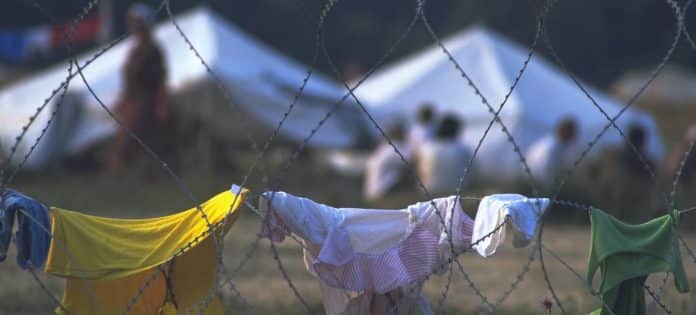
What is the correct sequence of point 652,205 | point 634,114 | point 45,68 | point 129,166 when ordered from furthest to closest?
1. point 45,68
2. point 634,114
3. point 129,166
4. point 652,205

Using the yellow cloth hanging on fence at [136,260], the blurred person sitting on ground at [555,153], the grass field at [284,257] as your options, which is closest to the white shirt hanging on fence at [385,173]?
the grass field at [284,257]

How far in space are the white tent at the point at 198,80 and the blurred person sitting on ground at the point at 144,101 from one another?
1.17 m

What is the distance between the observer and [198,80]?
11.7 m

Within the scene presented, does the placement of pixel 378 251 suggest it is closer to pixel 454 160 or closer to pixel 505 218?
pixel 505 218

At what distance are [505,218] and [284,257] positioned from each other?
3478 millimetres

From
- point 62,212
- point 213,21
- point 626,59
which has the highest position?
point 213,21

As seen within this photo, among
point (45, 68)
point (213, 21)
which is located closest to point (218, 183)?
point (213, 21)

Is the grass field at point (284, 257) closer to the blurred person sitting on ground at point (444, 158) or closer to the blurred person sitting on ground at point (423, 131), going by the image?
the blurred person sitting on ground at point (444, 158)

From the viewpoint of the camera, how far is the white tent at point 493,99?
12.4 meters

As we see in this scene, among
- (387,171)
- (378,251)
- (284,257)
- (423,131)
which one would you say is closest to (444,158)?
(387,171)

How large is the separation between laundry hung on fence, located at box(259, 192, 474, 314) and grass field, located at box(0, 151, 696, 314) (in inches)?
8.5

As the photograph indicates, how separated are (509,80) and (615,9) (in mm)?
17305

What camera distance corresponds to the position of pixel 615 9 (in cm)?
2944

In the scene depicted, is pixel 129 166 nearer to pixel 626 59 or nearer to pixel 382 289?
pixel 382 289
